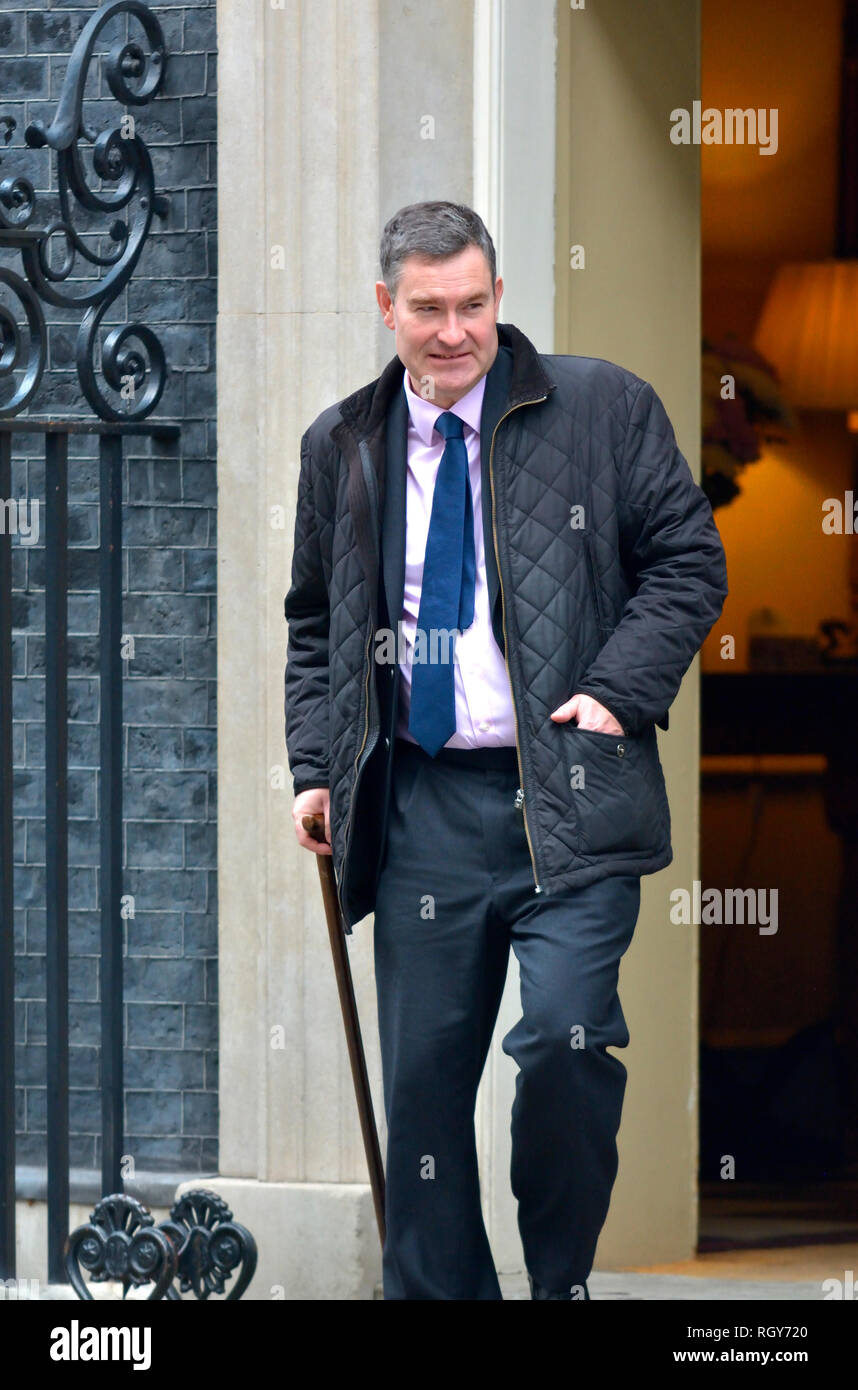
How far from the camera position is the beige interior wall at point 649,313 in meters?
5.11

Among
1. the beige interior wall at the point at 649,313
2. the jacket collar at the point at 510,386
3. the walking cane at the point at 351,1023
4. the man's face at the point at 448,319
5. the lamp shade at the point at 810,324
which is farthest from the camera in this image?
the lamp shade at the point at 810,324

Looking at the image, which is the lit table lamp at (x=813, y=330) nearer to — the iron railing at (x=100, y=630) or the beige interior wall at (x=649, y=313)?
the beige interior wall at (x=649, y=313)

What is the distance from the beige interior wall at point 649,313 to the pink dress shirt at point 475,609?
1.25 m

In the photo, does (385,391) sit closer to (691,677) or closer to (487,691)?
(487,691)

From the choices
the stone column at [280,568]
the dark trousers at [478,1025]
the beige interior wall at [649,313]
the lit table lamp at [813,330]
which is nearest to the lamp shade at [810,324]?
the lit table lamp at [813,330]

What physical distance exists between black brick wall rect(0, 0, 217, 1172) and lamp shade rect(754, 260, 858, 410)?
295cm

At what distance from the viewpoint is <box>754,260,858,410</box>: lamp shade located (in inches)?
294

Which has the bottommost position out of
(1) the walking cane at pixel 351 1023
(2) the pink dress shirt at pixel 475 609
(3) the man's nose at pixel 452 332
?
(1) the walking cane at pixel 351 1023

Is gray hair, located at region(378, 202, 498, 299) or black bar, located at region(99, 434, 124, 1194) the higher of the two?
gray hair, located at region(378, 202, 498, 299)

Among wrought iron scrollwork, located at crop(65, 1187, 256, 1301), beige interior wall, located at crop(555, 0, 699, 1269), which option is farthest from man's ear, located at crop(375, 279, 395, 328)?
wrought iron scrollwork, located at crop(65, 1187, 256, 1301)

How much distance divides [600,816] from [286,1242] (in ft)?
5.96

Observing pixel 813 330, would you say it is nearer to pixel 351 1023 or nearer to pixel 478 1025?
pixel 351 1023

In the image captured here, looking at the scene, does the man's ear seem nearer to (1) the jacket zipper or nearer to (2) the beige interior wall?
(1) the jacket zipper
